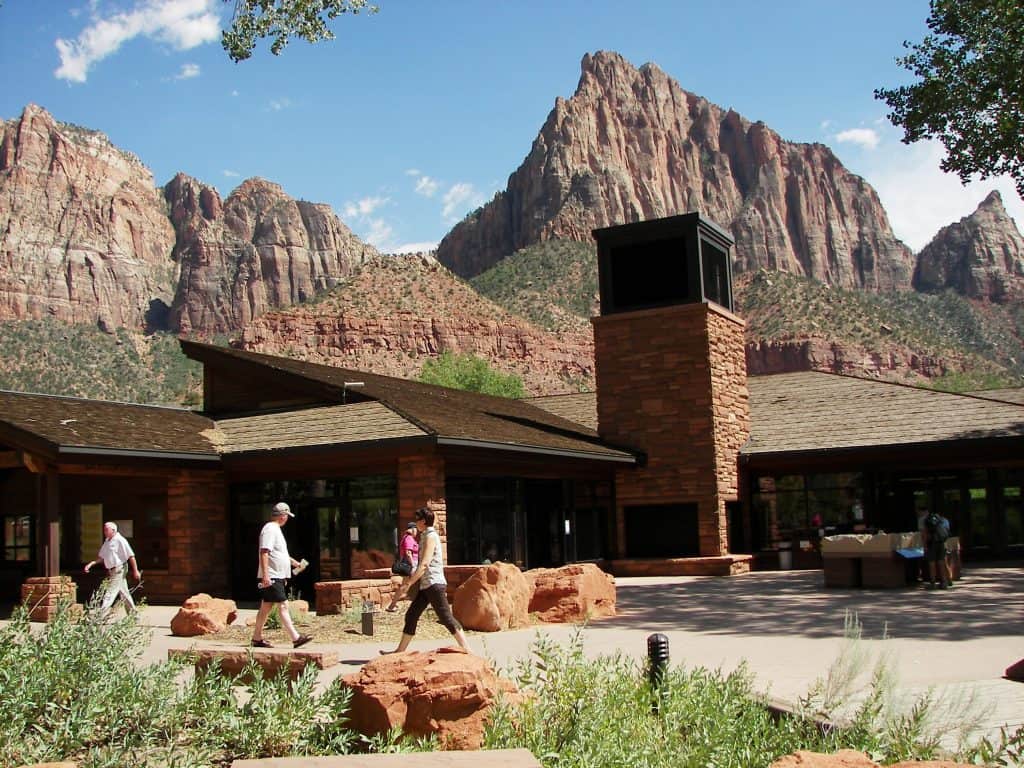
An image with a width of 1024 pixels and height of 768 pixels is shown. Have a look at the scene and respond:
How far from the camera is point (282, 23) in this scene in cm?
1350

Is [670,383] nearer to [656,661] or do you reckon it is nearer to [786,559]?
[786,559]

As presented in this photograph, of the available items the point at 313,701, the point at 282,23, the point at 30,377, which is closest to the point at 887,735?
the point at 313,701

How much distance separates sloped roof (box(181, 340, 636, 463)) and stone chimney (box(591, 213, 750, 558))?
3.61 feet

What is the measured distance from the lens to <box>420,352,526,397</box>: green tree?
222 feet

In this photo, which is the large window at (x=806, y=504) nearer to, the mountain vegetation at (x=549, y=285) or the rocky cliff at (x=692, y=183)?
the mountain vegetation at (x=549, y=285)

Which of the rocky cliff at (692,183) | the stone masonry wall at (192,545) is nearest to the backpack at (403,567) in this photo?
the stone masonry wall at (192,545)

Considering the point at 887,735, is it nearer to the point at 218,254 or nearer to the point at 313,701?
the point at 313,701

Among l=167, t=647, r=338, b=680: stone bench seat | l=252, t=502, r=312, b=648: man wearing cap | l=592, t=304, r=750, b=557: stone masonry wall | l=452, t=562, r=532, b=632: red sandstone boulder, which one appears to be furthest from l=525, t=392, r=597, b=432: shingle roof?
l=167, t=647, r=338, b=680: stone bench seat

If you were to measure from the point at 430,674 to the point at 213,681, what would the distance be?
1.48 meters

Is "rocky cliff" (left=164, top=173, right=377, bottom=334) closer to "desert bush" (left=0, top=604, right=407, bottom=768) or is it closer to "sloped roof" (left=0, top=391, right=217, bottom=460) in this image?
"sloped roof" (left=0, top=391, right=217, bottom=460)

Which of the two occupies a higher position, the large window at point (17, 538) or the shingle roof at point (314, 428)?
the shingle roof at point (314, 428)

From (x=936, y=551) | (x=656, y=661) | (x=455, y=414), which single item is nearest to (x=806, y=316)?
(x=455, y=414)

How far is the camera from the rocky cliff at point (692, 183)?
138875 mm

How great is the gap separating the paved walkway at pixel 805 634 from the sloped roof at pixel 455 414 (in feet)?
12.5
